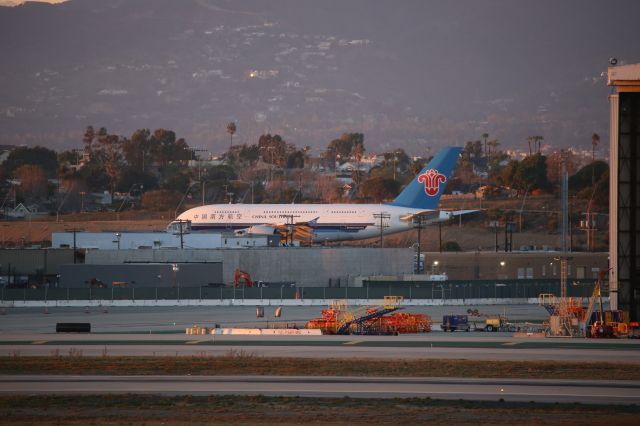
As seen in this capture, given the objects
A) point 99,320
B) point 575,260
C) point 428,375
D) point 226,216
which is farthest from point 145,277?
point 428,375

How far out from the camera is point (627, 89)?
2093 inches

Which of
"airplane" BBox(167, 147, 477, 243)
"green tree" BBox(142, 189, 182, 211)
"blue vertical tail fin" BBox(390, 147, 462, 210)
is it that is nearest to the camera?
"airplane" BBox(167, 147, 477, 243)

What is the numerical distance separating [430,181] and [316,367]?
7524 cm

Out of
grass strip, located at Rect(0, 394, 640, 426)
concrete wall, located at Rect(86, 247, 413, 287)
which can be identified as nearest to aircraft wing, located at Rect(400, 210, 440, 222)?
concrete wall, located at Rect(86, 247, 413, 287)

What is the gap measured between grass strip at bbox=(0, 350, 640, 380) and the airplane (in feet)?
208

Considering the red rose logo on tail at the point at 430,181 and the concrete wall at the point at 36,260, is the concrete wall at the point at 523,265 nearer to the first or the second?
the red rose logo on tail at the point at 430,181

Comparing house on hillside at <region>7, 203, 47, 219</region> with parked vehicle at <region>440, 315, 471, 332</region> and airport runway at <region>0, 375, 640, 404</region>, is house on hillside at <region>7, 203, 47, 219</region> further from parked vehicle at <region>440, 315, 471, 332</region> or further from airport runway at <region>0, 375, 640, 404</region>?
airport runway at <region>0, 375, 640, 404</region>

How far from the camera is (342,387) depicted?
34875 millimetres

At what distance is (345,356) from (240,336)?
9.89m

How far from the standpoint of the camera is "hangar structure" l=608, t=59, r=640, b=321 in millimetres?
53219

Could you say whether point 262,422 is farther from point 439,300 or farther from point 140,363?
point 439,300

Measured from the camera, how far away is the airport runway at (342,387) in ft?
109

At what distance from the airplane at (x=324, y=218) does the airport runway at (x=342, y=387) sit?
→ 223ft

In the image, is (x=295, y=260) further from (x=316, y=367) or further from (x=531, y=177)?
(x=531, y=177)
